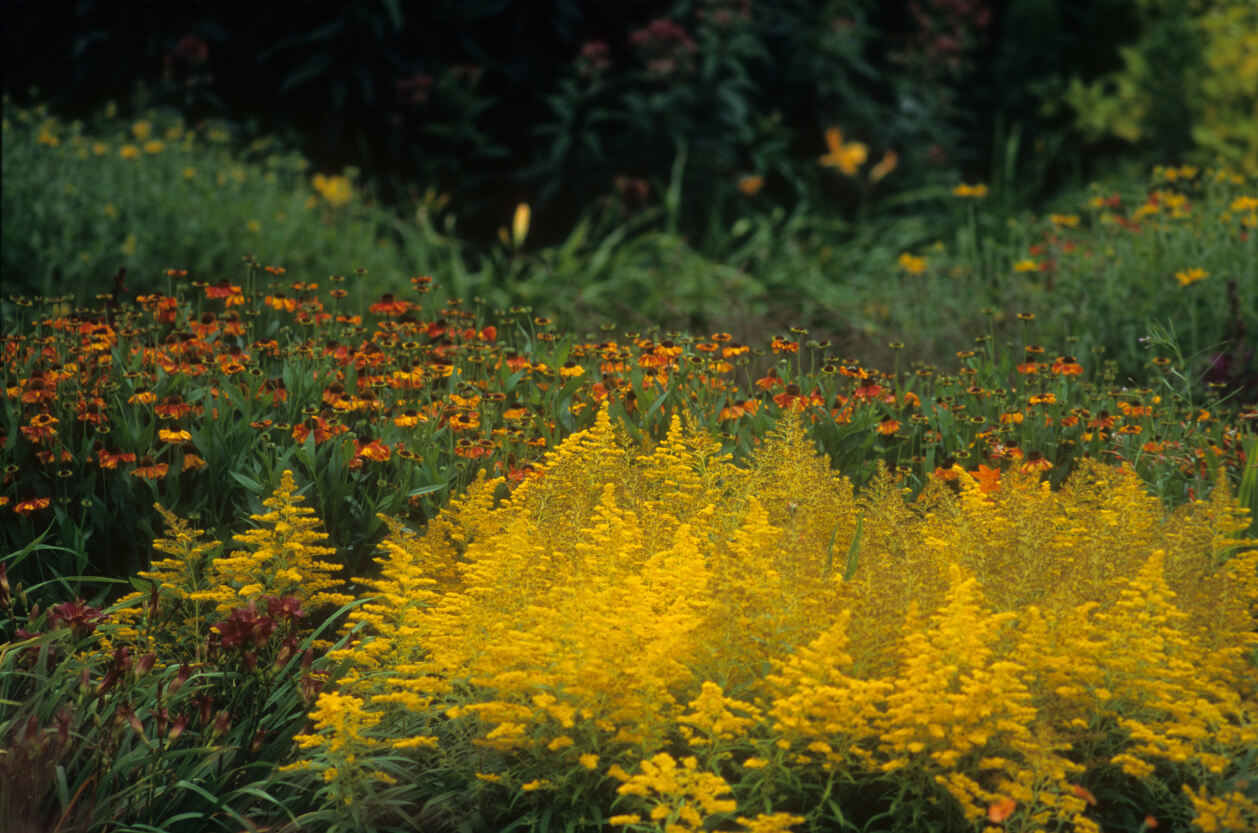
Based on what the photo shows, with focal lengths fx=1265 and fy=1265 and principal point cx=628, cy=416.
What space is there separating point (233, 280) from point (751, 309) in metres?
2.86

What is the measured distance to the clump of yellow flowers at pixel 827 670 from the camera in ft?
8.25

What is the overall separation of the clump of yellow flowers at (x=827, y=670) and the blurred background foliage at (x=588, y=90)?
18.3ft

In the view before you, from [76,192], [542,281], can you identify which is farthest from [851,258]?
[76,192]

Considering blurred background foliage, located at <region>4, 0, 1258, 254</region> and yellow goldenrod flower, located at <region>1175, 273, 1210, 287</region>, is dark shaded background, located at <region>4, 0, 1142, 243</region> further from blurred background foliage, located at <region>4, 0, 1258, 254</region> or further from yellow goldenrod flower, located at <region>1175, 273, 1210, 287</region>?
yellow goldenrod flower, located at <region>1175, 273, 1210, 287</region>

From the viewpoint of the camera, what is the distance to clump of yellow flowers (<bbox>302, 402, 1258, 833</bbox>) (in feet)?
8.25

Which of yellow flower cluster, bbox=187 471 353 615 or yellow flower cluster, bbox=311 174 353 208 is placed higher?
yellow flower cluster, bbox=311 174 353 208

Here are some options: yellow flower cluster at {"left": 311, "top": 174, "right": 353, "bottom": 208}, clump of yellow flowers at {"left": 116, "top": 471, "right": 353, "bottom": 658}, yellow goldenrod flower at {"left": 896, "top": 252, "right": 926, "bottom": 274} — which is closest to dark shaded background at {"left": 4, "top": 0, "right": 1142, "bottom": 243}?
yellow flower cluster at {"left": 311, "top": 174, "right": 353, "bottom": 208}

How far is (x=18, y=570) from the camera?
148 inches

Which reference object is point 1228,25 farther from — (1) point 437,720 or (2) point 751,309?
(1) point 437,720

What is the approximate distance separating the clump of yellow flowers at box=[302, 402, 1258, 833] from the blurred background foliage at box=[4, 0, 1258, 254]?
18.3 ft

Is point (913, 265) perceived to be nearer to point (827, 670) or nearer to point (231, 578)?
point (231, 578)

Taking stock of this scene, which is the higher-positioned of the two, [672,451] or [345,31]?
[345,31]

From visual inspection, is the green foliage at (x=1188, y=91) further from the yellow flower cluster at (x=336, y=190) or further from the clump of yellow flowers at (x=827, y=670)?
the clump of yellow flowers at (x=827, y=670)

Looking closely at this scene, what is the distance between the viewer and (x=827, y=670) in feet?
8.49
